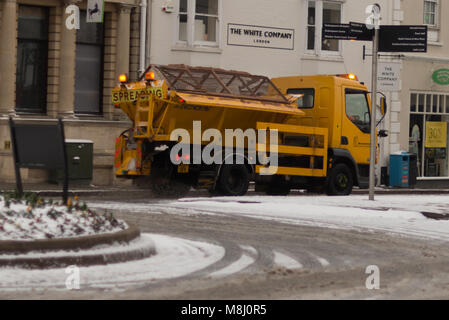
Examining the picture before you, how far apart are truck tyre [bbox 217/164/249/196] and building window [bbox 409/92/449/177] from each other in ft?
43.3

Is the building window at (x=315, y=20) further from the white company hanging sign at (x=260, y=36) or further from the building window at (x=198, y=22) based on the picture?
the building window at (x=198, y=22)

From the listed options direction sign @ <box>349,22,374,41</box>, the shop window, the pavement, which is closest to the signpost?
the pavement

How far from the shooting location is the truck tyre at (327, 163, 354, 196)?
24812mm

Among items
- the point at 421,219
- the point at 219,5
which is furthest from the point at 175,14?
the point at 421,219

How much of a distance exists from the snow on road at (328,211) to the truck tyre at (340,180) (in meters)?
4.12

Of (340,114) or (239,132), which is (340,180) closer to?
(340,114)

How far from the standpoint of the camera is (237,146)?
23.3 metres

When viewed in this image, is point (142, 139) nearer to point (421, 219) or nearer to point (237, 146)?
point (237, 146)

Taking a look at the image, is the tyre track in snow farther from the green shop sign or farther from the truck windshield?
the green shop sign

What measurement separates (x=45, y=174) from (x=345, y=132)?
Result: 307 inches

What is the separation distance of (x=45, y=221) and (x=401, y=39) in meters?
12.3

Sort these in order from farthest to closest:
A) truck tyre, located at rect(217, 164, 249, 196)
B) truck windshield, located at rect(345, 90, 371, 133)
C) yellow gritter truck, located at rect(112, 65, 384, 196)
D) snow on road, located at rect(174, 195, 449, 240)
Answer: truck windshield, located at rect(345, 90, 371, 133) < truck tyre, located at rect(217, 164, 249, 196) < yellow gritter truck, located at rect(112, 65, 384, 196) < snow on road, located at rect(174, 195, 449, 240)

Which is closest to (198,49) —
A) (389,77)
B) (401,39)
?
(389,77)

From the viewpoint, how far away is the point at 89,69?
2888cm
